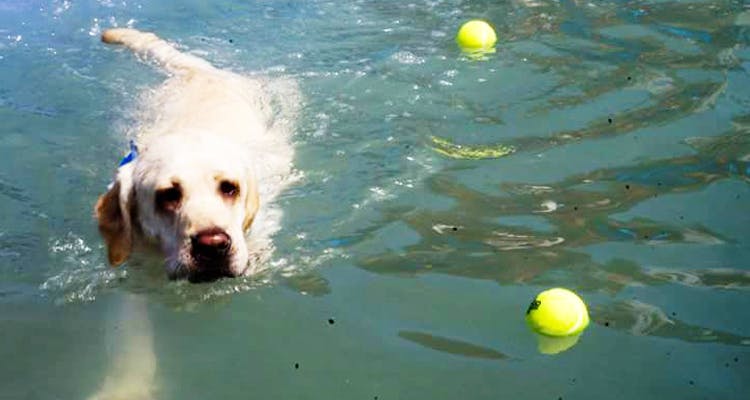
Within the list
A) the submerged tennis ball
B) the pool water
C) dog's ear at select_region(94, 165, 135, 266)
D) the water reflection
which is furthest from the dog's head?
the submerged tennis ball

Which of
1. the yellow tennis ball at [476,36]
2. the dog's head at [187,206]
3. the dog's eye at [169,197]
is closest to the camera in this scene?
the dog's head at [187,206]

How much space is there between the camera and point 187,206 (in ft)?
14.3

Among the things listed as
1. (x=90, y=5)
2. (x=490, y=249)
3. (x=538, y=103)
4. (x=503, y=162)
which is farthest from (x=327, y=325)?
(x=90, y=5)

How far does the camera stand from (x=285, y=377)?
3.68 meters

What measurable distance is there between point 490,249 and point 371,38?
12.5 ft

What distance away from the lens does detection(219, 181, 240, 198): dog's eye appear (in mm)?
4492

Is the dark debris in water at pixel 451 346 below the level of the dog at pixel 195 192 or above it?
below

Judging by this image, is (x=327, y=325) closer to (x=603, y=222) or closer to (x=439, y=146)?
(x=603, y=222)

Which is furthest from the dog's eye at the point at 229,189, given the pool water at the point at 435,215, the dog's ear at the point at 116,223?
the dog's ear at the point at 116,223

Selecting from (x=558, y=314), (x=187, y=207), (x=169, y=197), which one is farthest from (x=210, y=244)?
(x=558, y=314)

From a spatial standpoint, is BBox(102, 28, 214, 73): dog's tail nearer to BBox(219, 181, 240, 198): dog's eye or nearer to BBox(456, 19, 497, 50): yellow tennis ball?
BBox(456, 19, 497, 50): yellow tennis ball

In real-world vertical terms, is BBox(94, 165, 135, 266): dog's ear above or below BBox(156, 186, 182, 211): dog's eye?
below

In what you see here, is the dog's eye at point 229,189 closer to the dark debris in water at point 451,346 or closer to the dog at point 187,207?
the dog at point 187,207

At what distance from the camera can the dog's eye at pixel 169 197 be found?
4.41 m
